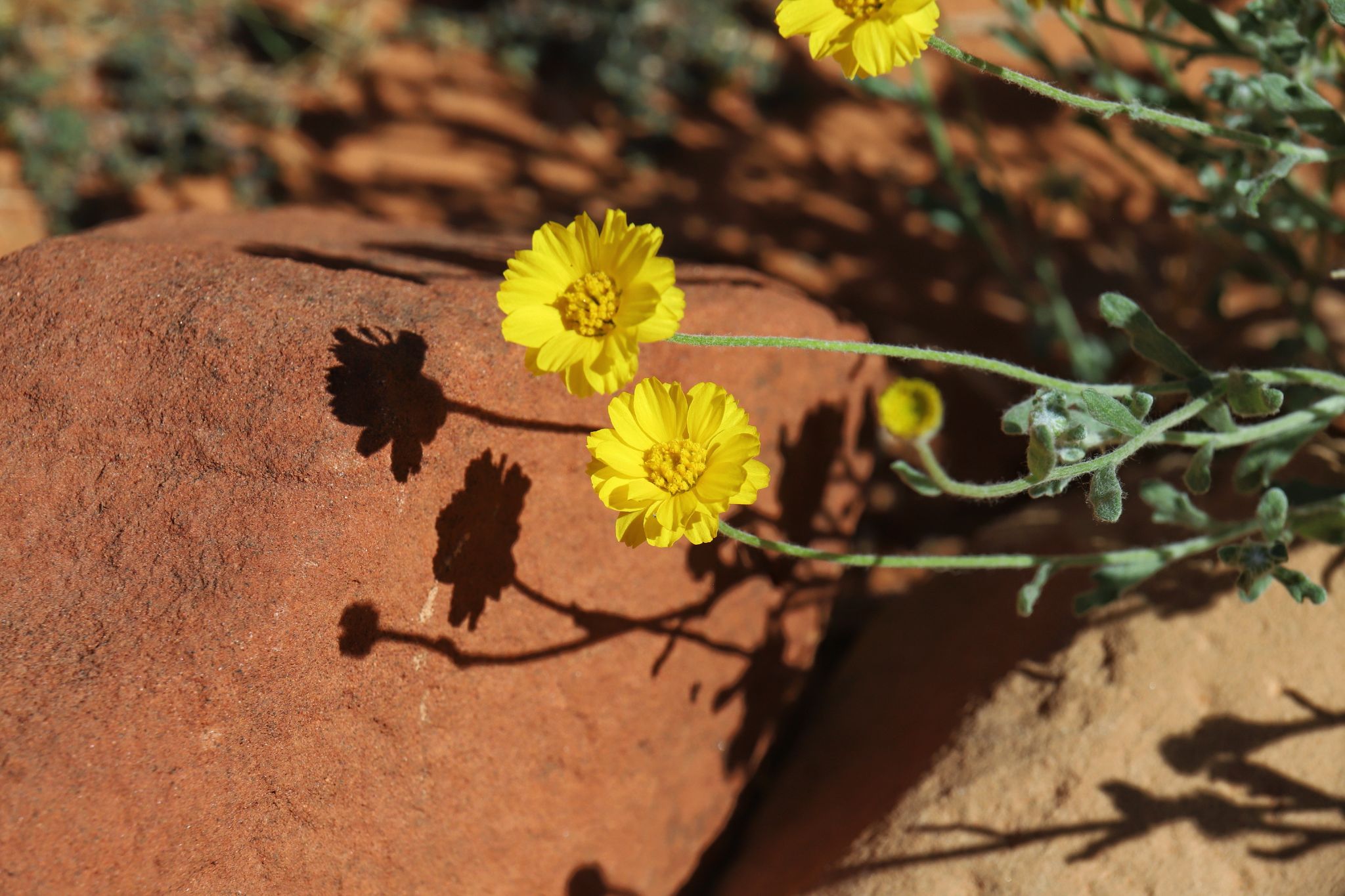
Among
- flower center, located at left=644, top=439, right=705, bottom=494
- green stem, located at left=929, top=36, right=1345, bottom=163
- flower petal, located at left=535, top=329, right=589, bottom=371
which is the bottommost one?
flower center, located at left=644, top=439, right=705, bottom=494

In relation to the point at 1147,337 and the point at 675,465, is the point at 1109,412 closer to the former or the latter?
the point at 1147,337

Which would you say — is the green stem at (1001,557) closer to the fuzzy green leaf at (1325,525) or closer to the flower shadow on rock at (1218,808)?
the fuzzy green leaf at (1325,525)

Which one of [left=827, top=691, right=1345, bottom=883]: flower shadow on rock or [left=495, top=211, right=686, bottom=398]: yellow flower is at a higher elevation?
[left=495, top=211, right=686, bottom=398]: yellow flower

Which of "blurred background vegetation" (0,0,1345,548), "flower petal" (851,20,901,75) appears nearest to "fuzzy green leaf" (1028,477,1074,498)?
"flower petal" (851,20,901,75)

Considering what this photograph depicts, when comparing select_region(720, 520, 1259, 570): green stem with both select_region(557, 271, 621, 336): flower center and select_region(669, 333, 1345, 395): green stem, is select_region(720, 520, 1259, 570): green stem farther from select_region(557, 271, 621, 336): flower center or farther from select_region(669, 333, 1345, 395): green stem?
select_region(557, 271, 621, 336): flower center

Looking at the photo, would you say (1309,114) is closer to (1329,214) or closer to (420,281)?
(1329,214)
